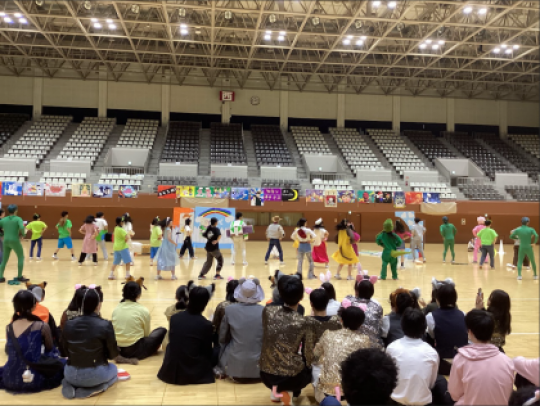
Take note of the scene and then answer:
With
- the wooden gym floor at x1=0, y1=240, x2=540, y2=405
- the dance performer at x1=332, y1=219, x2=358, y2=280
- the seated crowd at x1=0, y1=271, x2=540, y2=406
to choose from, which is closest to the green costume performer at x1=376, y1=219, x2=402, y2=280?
the wooden gym floor at x1=0, y1=240, x2=540, y2=405

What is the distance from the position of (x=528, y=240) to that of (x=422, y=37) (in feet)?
43.2

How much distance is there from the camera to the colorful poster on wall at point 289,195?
891 inches

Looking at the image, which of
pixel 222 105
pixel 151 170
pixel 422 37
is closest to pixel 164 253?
pixel 151 170

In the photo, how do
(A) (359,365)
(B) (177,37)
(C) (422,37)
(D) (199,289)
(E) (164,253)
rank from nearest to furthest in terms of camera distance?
(A) (359,365) → (D) (199,289) → (E) (164,253) → (C) (422,37) → (B) (177,37)

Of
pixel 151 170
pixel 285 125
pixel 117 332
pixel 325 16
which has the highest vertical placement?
pixel 325 16

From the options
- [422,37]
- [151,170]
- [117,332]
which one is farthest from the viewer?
[151,170]

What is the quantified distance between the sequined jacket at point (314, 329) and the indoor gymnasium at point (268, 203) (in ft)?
0.05

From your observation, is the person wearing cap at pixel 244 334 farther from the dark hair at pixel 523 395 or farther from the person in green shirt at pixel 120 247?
the person in green shirt at pixel 120 247

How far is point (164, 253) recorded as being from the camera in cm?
1056

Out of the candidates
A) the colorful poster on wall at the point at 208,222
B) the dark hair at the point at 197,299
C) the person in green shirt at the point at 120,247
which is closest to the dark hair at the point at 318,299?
the dark hair at the point at 197,299

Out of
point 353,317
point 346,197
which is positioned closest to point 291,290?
point 353,317

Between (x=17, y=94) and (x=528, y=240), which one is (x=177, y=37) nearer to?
(x=17, y=94)

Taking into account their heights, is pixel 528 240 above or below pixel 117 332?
above

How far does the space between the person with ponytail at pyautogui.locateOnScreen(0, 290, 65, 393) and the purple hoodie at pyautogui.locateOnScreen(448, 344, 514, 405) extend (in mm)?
3589
